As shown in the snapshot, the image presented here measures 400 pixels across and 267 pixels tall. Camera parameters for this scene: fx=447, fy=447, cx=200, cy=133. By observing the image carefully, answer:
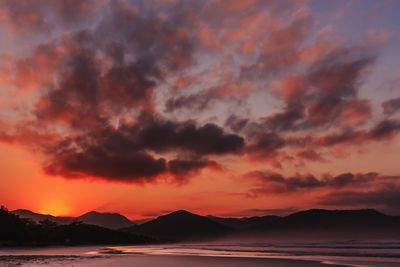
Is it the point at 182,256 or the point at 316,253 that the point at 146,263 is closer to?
the point at 182,256

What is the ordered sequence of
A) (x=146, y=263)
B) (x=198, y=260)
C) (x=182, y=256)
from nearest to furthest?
(x=146, y=263) < (x=198, y=260) < (x=182, y=256)

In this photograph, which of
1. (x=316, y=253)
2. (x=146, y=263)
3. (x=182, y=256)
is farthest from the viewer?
(x=316, y=253)

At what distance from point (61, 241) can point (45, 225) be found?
13259mm

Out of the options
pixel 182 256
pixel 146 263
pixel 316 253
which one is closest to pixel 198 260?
pixel 146 263

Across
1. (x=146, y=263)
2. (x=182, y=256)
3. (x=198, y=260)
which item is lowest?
(x=146, y=263)

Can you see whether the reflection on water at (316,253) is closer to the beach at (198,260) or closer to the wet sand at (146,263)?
the beach at (198,260)

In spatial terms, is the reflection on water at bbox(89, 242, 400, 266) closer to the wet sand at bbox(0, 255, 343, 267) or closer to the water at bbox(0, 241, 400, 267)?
the water at bbox(0, 241, 400, 267)

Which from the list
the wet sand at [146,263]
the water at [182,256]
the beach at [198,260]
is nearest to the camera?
the wet sand at [146,263]

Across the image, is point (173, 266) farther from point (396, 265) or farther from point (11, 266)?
point (396, 265)

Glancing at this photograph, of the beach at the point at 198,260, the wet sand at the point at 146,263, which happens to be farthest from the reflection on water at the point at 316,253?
the wet sand at the point at 146,263

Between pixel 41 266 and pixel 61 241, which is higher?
pixel 61 241

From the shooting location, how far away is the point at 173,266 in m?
46.8

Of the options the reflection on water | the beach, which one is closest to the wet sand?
the beach

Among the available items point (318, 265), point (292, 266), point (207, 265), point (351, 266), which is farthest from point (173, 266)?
point (351, 266)
